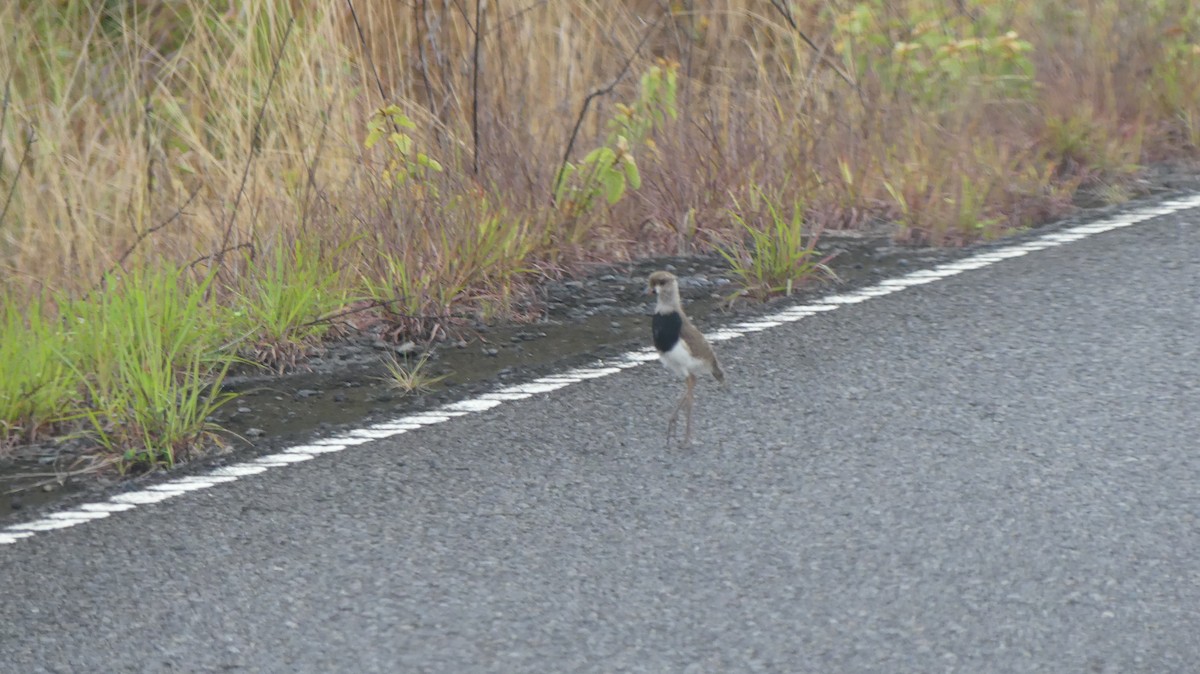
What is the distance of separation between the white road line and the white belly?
0.67m

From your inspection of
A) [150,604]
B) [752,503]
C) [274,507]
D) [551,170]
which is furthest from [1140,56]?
[150,604]

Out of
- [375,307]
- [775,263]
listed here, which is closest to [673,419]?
[375,307]

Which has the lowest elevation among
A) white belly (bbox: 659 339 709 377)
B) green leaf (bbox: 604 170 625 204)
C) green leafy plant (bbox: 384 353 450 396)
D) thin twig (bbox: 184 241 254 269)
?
green leafy plant (bbox: 384 353 450 396)

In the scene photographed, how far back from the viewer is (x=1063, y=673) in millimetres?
3443

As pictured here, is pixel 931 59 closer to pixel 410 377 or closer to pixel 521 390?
pixel 521 390

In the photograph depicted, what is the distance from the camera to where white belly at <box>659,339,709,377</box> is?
15.8 feet

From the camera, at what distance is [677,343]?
4820 millimetres

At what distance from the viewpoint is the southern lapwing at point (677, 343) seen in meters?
4.82

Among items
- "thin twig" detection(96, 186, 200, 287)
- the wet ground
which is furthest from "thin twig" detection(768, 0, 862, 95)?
"thin twig" detection(96, 186, 200, 287)

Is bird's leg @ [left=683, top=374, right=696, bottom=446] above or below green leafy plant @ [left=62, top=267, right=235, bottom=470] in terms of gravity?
below

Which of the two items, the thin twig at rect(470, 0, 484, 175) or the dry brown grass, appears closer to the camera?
the dry brown grass

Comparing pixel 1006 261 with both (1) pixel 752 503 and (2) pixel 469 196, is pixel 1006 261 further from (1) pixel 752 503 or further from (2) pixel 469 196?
(1) pixel 752 503

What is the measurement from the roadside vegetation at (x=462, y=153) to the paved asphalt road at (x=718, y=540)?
72 cm

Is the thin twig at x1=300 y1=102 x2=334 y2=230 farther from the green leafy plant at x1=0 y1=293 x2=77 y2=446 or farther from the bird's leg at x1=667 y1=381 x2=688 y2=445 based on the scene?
the bird's leg at x1=667 y1=381 x2=688 y2=445
